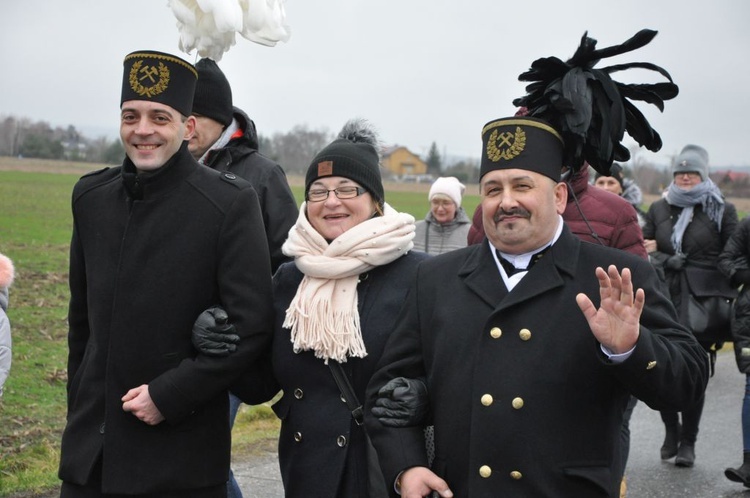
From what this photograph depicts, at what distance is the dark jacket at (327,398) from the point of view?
355 centimetres

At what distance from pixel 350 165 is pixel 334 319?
2.17 feet

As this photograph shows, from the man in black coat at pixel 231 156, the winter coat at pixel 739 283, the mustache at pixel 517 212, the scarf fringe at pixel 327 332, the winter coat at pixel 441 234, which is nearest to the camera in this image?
the mustache at pixel 517 212

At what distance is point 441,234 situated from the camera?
27.3 feet

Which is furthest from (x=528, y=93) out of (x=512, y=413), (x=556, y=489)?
(x=556, y=489)

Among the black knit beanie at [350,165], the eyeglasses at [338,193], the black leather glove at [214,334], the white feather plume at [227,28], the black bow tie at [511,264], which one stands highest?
the white feather plume at [227,28]

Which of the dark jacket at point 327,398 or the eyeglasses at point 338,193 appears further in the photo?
the eyeglasses at point 338,193

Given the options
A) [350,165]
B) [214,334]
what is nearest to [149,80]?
[350,165]

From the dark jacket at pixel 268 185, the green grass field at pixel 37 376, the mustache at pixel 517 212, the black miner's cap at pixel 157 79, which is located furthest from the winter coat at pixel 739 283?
the black miner's cap at pixel 157 79

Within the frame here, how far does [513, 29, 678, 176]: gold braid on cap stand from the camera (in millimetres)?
3211

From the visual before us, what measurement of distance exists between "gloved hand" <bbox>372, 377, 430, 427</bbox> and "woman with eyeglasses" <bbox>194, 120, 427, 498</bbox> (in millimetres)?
356

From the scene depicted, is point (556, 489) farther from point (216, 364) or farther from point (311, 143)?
point (311, 143)

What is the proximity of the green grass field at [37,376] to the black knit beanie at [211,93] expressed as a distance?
2.63 metres

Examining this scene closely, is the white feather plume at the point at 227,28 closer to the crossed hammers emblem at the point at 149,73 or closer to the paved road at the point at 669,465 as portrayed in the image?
the crossed hammers emblem at the point at 149,73

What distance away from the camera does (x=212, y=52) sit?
445cm
